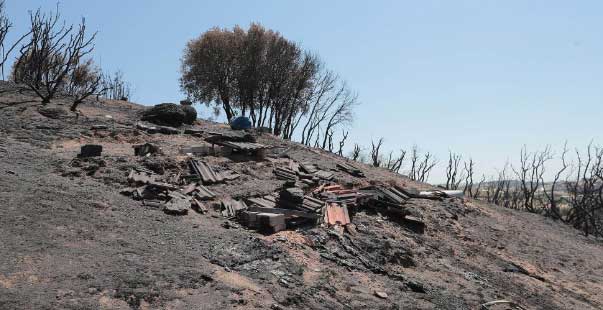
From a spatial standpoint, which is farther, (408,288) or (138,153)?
(138,153)

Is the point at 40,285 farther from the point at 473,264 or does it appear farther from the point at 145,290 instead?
the point at 473,264

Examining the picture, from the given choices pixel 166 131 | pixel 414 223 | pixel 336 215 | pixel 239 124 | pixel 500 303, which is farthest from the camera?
pixel 239 124

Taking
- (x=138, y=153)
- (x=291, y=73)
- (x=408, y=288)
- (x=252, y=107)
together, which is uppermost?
(x=291, y=73)

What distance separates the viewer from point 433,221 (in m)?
10.5

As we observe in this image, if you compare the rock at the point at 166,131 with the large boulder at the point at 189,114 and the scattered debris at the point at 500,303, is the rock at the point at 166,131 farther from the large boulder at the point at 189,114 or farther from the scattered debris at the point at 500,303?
the scattered debris at the point at 500,303

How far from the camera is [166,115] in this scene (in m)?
16.1

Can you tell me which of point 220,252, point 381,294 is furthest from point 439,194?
point 220,252

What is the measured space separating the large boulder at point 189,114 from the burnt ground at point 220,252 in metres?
4.22

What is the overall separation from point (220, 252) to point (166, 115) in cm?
1104

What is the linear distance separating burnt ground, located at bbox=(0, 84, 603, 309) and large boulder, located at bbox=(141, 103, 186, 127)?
3284 mm

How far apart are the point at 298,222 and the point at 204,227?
5.67 feet

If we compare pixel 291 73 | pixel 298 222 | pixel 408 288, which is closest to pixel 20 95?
pixel 298 222

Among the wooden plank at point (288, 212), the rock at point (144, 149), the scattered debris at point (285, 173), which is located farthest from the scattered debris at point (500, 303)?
the rock at point (144, 149)

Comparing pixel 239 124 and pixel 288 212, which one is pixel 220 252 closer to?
pixel 288 212
